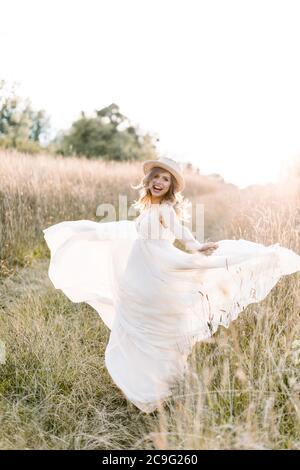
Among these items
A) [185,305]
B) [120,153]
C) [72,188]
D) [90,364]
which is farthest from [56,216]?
[120,153]

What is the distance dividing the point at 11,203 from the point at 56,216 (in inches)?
38.2

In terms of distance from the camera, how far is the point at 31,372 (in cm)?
372

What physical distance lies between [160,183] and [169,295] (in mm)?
706

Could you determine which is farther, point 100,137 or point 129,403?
point 100,137

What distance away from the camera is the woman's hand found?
3242mm

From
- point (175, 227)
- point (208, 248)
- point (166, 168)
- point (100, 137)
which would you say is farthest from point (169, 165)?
point (100, 137)

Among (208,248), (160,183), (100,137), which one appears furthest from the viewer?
(100,137)

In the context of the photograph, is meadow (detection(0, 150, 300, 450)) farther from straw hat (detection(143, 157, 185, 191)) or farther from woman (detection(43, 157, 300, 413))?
straw hat (detection(143, 157, 185, 191))

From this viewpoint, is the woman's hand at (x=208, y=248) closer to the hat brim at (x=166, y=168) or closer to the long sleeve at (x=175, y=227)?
the long sleeve at (x=175, y=227)

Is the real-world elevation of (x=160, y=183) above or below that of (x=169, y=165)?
below

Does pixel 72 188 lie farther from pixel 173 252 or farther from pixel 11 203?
pixel 173 252

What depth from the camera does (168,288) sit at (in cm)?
329


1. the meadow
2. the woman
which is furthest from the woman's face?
the meadow

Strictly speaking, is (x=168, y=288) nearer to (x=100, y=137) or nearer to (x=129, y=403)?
(x=129, y=403)
